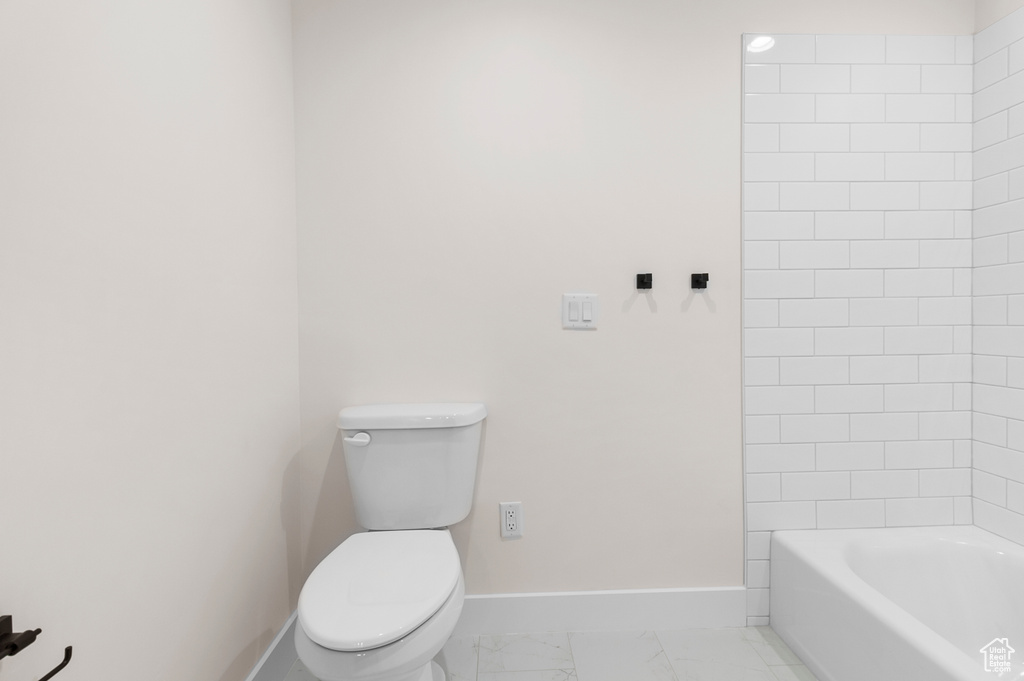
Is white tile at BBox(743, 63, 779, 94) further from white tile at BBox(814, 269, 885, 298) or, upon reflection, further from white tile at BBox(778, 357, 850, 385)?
white tile at BBox(778, 357, 850, 385)

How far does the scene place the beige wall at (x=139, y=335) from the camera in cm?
83

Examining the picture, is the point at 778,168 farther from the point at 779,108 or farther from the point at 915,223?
the point at 915,223

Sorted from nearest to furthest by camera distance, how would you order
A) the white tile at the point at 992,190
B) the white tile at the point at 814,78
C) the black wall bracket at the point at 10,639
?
1. the black wall bracket at the point at 10,639
2. the white tile at the point at 992,190
3. the white tile at the point at 814,78

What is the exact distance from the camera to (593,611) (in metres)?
1.88

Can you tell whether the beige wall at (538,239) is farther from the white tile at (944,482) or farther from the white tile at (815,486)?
the white tile at (944,482)

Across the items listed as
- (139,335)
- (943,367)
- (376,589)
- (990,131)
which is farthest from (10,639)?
(990,131)

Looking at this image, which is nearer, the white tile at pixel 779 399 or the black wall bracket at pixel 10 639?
the black wall bracket at pixel 10 639

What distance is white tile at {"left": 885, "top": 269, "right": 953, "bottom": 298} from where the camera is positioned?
1868 millimetres

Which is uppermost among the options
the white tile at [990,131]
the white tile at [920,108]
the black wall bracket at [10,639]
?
the white tile at [920,108]

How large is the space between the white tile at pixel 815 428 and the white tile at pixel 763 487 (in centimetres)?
13

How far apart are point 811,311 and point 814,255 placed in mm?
181

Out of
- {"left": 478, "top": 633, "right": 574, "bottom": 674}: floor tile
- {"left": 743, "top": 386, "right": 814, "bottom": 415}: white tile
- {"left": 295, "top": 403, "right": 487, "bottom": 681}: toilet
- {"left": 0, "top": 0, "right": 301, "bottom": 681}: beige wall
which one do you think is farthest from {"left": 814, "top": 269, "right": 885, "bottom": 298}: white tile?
{"left": 0, "top": 0, "right": 301, "bottom": 681}: beige wall

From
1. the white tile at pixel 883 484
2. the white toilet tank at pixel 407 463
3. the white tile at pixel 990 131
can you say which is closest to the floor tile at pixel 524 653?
the white toilet tank at pixel 407 463

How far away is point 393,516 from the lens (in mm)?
1699
